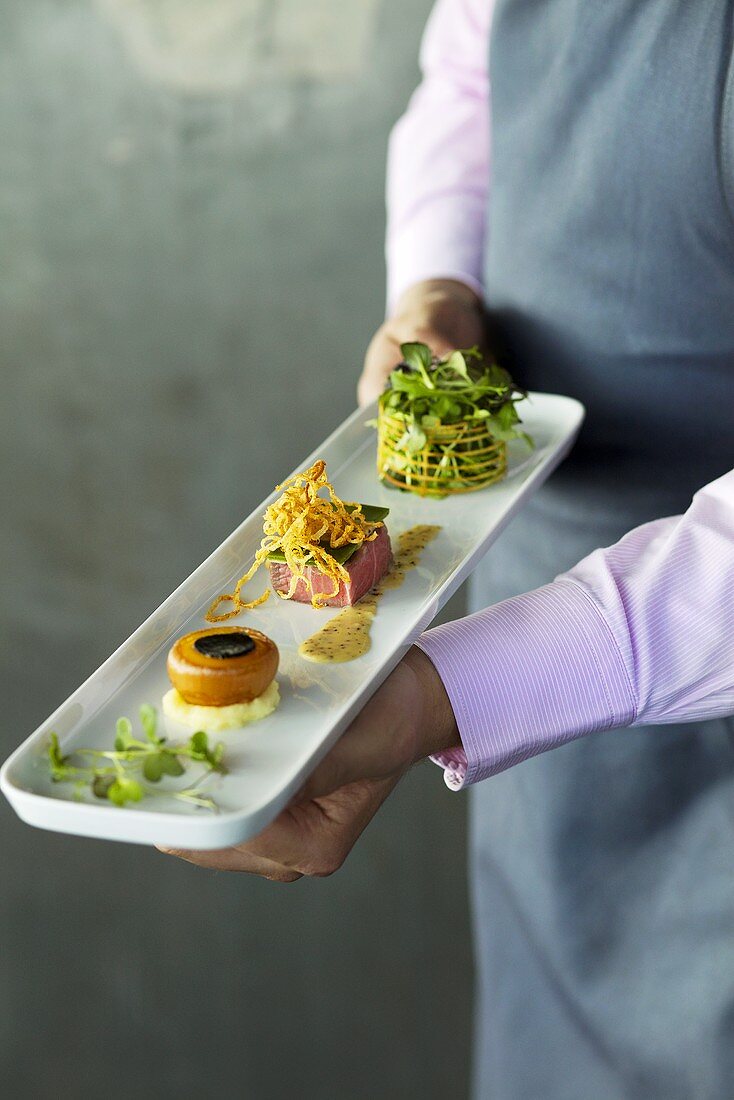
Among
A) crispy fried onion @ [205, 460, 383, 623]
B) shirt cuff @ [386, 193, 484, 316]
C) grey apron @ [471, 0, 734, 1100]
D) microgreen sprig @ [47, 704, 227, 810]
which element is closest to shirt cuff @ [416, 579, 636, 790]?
crispy fried onion @ [205, 460, 383, 623]

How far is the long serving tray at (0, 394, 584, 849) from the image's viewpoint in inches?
27.8

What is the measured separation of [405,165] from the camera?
1732 mm

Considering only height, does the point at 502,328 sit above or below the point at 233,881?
above

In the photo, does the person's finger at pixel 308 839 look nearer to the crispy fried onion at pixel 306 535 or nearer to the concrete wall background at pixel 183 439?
the crispy fried onion at pixel 306 535

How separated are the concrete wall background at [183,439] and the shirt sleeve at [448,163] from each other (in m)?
0.38

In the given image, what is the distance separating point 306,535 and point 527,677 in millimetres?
228

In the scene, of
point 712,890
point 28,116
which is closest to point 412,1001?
point 712,890

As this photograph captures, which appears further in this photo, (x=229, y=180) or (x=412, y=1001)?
(x=412, y=1001)

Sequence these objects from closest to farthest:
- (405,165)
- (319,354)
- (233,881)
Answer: (405,165), (319,354), (233,881)

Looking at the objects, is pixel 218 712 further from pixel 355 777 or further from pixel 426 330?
pixel 426 330

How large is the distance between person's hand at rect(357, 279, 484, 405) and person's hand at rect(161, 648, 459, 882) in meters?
0.55

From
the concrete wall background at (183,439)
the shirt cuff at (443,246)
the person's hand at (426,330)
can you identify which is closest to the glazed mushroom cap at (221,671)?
the person's hand at (426,330)

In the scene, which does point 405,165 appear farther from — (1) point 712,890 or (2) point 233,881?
(2) point 233,881

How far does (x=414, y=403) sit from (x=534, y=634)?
362 mm
